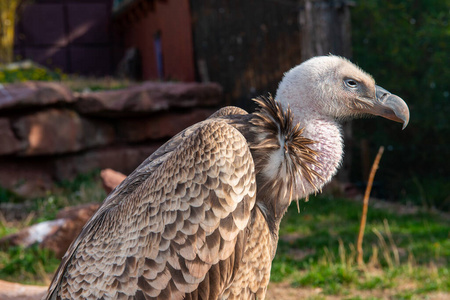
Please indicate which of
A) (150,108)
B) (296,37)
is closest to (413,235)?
(296,37)

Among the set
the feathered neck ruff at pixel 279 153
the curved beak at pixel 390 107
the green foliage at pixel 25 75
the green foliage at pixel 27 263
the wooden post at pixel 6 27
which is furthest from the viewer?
the wooden post at pixel 6 27

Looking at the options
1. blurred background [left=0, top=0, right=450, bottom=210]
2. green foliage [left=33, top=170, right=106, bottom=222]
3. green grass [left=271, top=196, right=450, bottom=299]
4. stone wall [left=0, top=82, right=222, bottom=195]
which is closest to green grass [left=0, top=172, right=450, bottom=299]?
green grass [left=271, top=196, right=450, bottom=299]

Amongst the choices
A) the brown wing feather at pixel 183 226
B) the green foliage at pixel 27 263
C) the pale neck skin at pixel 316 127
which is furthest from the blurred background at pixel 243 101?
the brown wing feather at pixel 183 226

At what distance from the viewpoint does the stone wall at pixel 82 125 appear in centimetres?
820

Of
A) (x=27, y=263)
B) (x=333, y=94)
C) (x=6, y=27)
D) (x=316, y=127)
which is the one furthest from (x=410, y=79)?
(x=6, y=27)

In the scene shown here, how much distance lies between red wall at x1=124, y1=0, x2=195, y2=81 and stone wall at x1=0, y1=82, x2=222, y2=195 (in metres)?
1.14

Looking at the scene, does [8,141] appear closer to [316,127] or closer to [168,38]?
[168,38]

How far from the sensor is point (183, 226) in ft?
6.89

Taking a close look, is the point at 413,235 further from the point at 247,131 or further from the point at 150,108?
the point at 150,108

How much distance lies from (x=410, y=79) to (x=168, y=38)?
5.00 metres

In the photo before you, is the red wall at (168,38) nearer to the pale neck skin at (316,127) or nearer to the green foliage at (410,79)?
the green foliage at (410,79)

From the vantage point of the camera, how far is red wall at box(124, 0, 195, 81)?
397 inches

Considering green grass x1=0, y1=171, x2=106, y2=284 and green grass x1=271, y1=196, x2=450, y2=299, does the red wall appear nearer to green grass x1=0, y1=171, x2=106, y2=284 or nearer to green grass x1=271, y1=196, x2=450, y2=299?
green grass x1=0, y1=171, x2=106, y2=284

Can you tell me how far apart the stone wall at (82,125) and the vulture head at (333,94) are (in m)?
6.56
